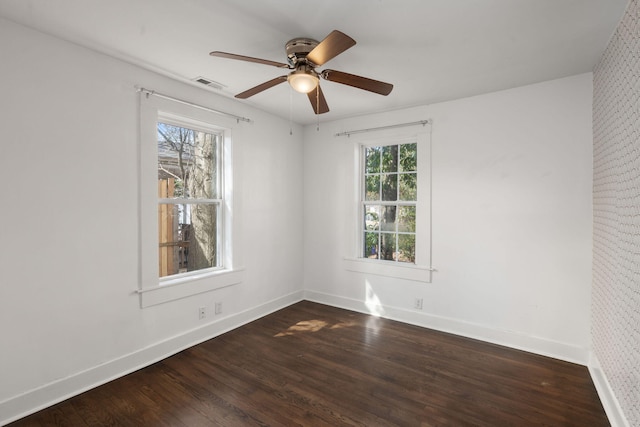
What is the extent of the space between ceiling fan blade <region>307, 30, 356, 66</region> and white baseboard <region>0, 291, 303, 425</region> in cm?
270

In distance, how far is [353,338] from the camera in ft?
10.6

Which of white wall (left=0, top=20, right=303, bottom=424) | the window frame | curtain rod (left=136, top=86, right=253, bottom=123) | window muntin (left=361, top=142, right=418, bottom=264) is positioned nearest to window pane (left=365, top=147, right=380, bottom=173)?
window muntin (left=361, top=142, right=418, bottom=264)

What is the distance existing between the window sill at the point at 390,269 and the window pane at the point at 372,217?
45 centimetres

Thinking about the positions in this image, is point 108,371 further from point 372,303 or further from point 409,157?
point 409,157

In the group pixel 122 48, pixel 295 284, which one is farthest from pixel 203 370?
pixel 122 48

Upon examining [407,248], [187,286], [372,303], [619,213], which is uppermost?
[619,213]

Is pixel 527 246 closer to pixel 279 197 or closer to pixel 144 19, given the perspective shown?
pixel 279 197

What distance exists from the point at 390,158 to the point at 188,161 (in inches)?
93.1

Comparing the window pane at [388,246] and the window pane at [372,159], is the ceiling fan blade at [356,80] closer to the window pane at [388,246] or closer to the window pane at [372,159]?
the window pane at [372,159]

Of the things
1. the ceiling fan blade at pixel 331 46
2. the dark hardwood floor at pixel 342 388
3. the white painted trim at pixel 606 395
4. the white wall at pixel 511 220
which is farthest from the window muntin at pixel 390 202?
the ceiling fan blade at pixel 331 46

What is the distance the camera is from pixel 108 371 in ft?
8.04

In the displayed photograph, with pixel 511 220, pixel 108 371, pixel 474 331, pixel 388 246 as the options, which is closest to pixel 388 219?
pixel 388 246

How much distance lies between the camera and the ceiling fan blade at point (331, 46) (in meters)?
1.60

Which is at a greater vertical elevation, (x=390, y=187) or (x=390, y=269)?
(x=390, y=187)
